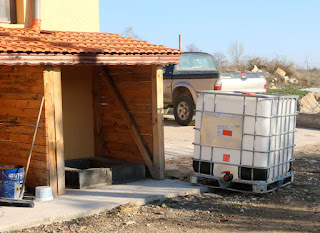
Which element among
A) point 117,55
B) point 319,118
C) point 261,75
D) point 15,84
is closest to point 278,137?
point 117,55

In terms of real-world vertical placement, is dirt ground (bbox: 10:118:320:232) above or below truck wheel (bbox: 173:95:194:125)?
below

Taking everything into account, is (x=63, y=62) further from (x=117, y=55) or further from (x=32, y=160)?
(x=32, y=160)

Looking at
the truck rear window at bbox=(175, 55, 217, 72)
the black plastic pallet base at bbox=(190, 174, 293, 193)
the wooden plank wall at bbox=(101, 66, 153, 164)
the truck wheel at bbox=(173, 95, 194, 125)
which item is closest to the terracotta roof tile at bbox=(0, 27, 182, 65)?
the wooden plank wall at bbox=(101, 66, 153, 164)

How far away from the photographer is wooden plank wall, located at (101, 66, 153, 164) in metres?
9.52

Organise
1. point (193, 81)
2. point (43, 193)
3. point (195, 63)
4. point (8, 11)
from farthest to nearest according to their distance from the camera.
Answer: point (195, 63) < point (193, 81) < point (8, 11) < point (43, 193)

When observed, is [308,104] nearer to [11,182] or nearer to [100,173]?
[100,173]

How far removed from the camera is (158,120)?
30.3 ft

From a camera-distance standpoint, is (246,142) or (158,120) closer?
(246,142)


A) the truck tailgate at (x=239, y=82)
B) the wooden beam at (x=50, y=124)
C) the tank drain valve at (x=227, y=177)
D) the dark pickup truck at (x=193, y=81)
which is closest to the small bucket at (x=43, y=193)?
the wooden beam at (x=50, y=124)

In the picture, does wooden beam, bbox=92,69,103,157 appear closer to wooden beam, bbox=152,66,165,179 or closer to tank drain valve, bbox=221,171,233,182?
wooden beam, bbox=152,66,165,179

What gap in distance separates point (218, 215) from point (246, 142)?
1.44m

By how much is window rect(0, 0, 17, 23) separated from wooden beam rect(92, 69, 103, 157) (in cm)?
188

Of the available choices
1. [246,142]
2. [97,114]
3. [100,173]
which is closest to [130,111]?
[97,114]

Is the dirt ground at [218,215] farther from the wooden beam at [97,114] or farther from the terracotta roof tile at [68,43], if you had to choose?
the wooden beam at [97,114]
